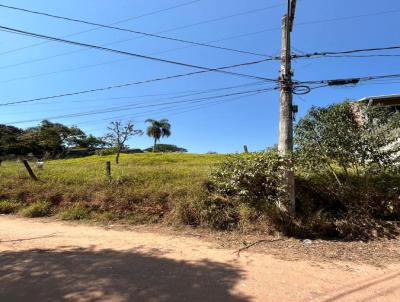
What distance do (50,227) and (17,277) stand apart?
424 centimetres

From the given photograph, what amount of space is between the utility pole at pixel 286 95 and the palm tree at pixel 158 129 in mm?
59748

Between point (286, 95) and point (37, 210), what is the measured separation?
27.6 ft

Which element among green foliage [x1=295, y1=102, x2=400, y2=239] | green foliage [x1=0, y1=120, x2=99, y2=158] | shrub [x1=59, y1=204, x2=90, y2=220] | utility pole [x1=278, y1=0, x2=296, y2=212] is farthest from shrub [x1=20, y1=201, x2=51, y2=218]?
green foliage [x1=0, y1=120, x2=99, y2=158]

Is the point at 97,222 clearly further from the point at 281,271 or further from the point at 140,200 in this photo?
the point at 281,271

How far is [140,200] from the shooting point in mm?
10758

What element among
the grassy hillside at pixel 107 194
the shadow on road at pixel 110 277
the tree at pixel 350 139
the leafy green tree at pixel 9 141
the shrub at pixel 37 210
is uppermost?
the leafy green tree at pixel 9 141

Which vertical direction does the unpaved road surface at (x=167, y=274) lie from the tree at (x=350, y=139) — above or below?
below

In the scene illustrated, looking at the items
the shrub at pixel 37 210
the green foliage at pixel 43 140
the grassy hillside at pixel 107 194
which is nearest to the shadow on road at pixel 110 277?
the grassy hillside at pixel 107 194

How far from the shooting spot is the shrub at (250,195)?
8.88m

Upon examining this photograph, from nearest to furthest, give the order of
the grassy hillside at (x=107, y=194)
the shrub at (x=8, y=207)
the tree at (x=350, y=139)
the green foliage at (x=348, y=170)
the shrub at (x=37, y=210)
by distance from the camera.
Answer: the green foliage at (x=348, y=170) < the tree at (x=350, y=139) < the grassy hillside at (x=107, y=194) < the shrub at (x=37, y=210) < the shrub at (x=8, y=207)

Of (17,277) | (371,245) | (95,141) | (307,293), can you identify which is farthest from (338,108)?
(95,141)

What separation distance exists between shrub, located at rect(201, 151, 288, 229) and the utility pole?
0.31 metres

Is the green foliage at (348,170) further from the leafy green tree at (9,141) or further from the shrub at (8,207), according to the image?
the leafy green tree at (9,141)

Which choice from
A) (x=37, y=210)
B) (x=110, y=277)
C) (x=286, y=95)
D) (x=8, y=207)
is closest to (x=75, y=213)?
(x=37, y=210)
